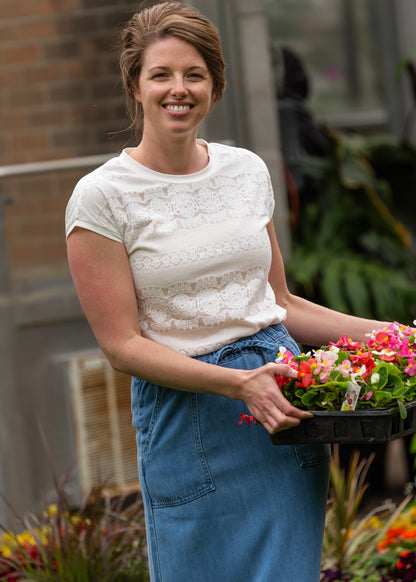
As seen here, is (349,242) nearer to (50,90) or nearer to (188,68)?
(50,90)

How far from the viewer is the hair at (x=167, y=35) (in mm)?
2195

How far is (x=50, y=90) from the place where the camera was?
4.75 meters

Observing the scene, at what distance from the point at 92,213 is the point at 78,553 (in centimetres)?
178

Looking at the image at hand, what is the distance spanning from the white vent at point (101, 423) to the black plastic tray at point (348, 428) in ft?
9.46

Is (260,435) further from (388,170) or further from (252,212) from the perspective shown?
(388,170)

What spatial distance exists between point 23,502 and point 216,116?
7.33ft

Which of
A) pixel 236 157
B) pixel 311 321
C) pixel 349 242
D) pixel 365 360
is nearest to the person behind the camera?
pixel 365 360

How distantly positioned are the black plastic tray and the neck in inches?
27.7

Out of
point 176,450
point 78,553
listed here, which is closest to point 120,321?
point 176,450

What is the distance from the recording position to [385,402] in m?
2.04

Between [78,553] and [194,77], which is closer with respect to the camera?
[194,77]

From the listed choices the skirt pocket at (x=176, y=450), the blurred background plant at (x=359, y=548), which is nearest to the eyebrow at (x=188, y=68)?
the skirt pocket at (x=176, y=450)

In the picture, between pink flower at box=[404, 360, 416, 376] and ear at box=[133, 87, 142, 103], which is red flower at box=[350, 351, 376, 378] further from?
ear at box=[133, 87, 142, 103]

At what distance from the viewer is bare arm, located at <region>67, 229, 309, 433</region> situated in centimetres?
209
